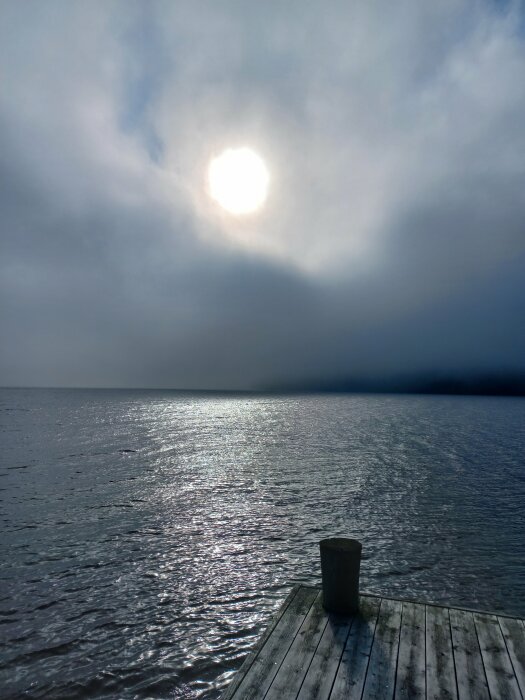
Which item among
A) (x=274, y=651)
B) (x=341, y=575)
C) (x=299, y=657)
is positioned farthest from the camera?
(x=341, y=575)

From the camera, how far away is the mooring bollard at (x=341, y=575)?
912 cm

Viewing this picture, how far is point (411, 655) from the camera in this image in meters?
7.75

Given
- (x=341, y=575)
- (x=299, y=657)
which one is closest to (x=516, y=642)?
(x=341, y=575)

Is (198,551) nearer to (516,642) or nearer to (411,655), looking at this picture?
(411,655)

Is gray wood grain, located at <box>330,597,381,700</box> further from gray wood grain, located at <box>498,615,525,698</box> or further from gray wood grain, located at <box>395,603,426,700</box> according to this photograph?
gray wood grain, located at <box>498,615,525,698</box>

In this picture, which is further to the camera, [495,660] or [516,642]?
[516,642]

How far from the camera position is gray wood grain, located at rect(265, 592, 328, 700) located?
682cm

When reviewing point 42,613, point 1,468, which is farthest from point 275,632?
point 1,468

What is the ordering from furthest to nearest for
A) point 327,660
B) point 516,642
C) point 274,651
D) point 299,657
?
point 516,642 < point 274,651 < point 299,657 < point 327,660

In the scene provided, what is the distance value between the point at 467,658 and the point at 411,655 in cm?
102

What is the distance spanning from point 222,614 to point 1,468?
33.0m

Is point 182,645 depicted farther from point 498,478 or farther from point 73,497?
point 498,478

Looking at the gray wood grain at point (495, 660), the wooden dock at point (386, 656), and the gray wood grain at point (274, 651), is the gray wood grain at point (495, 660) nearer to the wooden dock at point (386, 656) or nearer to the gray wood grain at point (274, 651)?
the wooden dock at point (386, 656)

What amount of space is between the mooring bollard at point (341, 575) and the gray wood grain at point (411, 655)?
118 cm
